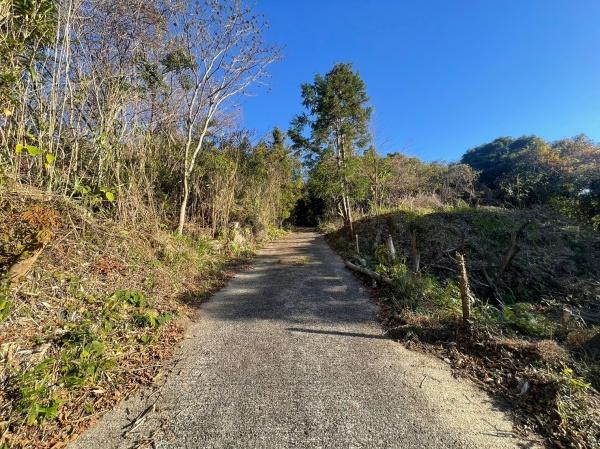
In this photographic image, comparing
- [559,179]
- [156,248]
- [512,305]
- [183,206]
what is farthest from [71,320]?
[559,179]

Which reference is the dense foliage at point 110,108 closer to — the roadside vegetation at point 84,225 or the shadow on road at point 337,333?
the roadside vegetation at point 84,225

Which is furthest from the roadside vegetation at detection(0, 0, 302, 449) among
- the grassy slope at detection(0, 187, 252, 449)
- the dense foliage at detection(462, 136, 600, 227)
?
the dense foliage at detection(462, 136, 600, 227)

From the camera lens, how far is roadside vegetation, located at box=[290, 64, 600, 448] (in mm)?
2811

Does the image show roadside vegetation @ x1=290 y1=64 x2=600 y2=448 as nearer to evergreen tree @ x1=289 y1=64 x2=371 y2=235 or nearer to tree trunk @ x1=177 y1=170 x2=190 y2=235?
evergreen tree @ x1=289 y1=64 x2=371 y2=235

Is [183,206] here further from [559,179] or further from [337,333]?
[559,179]

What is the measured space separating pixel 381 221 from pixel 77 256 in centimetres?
960

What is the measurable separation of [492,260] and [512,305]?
9.78 feet

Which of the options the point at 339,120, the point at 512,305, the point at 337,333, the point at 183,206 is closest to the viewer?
the point at 337,333

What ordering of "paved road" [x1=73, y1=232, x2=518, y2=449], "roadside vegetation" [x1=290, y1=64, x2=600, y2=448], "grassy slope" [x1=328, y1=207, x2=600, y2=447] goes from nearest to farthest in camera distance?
"paved road" [x1=73, y1=232, x2=518, y2=449] < "grassy slope" [x1=328, y1=207, x2=600, y2=447] < "roadside vegetation" [x1=290, y1=64, x2=600, y2=448]

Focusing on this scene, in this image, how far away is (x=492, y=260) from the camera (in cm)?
809

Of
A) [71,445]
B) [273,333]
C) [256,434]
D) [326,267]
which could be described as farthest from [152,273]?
[326,267]

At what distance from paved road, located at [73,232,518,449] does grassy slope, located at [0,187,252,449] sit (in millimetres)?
300

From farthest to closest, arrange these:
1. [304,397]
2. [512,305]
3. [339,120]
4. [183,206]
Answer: [339,120] < [183,206] < [512,305] < [304,397]

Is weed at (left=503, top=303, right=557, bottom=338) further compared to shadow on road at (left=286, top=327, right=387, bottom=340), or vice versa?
shadow on road at (left=286, top=327, right=387, bottom=340)
